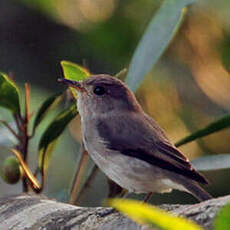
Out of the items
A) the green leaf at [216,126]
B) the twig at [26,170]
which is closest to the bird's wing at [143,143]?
the green leaf at [216,126]

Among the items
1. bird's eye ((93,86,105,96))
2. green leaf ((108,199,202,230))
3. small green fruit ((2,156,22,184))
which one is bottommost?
small green fruit ((2,156,22,184))

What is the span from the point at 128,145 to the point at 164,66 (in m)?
1.69

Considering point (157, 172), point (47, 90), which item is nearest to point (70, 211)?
point (157, 172)

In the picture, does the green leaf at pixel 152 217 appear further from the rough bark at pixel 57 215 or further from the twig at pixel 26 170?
the twig at pixel 26 170

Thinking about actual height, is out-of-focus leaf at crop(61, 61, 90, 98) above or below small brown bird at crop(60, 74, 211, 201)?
above

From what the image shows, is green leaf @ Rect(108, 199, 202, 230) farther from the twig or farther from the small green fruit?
the small green fruit

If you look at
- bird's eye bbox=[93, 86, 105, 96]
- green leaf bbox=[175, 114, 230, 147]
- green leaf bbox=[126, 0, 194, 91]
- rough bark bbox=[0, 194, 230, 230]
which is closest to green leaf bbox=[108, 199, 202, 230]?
rough bark bbox=[0, 194, 230, 230]

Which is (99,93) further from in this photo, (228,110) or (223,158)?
(228,110)

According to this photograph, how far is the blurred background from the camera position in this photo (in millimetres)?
3738

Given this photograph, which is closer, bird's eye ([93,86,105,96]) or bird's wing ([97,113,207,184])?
bird's wing ([97,113,207,184])

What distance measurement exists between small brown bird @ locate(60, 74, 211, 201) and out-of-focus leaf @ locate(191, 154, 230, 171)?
0.40 ft

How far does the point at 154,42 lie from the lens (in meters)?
2.70

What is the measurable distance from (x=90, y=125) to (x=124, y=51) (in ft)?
4.42

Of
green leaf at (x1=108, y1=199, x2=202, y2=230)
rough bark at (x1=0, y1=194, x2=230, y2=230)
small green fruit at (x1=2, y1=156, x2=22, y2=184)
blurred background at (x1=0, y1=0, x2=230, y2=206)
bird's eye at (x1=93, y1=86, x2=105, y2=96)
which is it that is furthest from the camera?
blurred background at (x1=0, y1=0, x2=230, y2=206)
